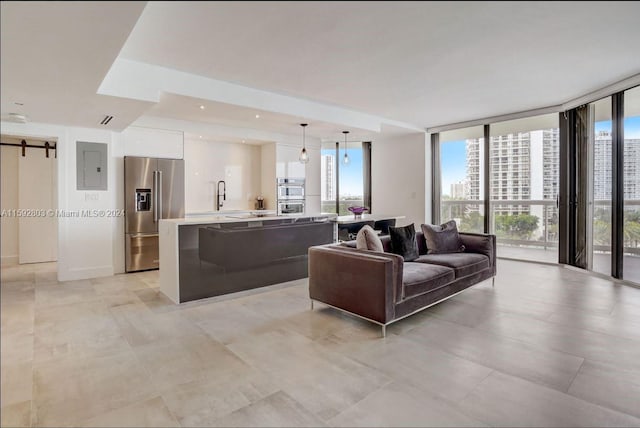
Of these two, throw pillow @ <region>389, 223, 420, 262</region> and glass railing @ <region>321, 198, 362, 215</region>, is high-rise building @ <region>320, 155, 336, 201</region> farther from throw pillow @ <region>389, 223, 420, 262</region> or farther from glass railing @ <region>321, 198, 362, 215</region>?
throw pillow @ <region>389, 223, 420, 262</region>

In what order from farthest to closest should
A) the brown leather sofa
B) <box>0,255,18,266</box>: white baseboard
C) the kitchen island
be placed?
<box>0,255,18,266</box>: white baseboard → the kitchen island → the brown leather sofa

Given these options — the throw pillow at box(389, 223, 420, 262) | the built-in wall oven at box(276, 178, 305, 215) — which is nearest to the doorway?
the built-in wall oven at box(276, 178, 305, 215)

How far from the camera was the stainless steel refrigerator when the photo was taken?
5.49 m

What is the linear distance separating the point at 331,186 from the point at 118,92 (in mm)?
5643

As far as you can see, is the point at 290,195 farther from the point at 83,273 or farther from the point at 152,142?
the point at 83,273

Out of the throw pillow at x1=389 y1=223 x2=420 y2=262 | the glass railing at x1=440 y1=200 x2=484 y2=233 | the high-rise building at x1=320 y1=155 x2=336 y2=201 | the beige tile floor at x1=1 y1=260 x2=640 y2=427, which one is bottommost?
the beige tile floor at x1=1 y1=260 x2=640 y2=427

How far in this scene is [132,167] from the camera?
A: 17.9 feet

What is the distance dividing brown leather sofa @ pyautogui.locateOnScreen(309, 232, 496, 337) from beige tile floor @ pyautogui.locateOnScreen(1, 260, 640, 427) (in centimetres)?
19

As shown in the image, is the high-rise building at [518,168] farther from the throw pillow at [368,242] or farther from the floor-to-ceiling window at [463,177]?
the throw pillow at [368,242]

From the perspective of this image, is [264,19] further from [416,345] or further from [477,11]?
[416,345]

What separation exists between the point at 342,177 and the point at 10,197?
6478mm

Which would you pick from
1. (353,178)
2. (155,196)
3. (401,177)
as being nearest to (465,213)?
(401,177)

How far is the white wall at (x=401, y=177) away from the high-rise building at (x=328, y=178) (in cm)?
96

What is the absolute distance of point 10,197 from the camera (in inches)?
242
